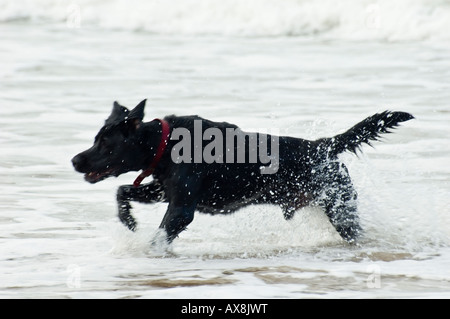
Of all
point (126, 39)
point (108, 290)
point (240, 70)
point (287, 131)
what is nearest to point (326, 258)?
point (108, 290)

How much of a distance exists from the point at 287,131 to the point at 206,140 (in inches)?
153

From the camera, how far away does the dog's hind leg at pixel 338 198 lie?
5680mm

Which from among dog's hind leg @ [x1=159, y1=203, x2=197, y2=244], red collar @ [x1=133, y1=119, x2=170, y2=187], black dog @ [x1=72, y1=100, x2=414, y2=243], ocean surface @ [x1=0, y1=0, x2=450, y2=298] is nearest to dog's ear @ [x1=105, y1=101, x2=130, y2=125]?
black dog @ [x1=72, y1=100, x2=414, y2=243]

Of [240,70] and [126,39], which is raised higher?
[126,39]

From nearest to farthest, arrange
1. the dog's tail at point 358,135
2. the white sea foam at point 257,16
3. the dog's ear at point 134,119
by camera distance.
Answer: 1. the dog's ear at point 134,119
2. the dog's tail at point 358,135
3. the white sea foam at point 257,16

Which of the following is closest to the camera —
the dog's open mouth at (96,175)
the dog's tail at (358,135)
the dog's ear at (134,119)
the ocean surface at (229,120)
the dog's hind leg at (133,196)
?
the ocean surface at (229,120)

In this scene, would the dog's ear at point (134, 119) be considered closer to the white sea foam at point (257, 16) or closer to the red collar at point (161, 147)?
the red collar at point (161, 147)

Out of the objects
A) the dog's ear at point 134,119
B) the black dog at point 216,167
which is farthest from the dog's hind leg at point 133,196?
the dog's ear at point 134,119

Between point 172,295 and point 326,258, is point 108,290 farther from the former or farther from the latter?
point 326,258

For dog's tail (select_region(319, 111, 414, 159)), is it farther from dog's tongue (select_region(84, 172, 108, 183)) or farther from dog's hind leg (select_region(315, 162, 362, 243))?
dog's tongue (select_region(84, 172, 108, 183))
